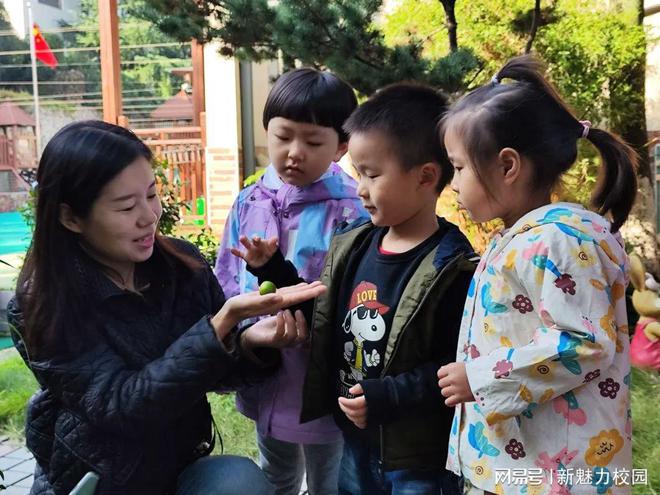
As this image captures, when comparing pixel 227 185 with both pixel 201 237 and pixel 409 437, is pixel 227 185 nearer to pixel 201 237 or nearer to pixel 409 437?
pixel 201 237

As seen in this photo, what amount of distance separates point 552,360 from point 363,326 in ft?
1.60

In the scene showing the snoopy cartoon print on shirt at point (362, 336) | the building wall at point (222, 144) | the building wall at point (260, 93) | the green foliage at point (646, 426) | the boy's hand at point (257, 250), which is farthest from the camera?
the building wall at point (260, 93)

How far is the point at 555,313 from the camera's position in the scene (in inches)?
48.6

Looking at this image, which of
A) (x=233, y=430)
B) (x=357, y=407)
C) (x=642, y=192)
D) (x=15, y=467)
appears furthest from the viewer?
Answer: (x=642, y=192)

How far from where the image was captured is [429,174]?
1.62 meters

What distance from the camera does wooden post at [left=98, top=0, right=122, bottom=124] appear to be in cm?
658

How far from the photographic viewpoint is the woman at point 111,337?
4.88 feet

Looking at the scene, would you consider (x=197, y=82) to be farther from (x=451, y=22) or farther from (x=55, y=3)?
(x=451, y=22)

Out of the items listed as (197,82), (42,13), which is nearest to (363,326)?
(197,82)

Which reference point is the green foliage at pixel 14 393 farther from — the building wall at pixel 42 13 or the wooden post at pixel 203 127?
Result: the building wall at pixel 42 13

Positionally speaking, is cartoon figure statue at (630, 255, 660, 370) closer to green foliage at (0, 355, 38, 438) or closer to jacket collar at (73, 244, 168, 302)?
jacket collar at (73, 244, 168, 302)

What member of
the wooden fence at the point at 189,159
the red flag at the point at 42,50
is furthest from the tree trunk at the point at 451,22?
the red flag at the point at 42,50

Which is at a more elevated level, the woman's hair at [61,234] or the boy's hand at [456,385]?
the woman's hair at [61,234]

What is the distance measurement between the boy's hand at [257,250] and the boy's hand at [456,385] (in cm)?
55
